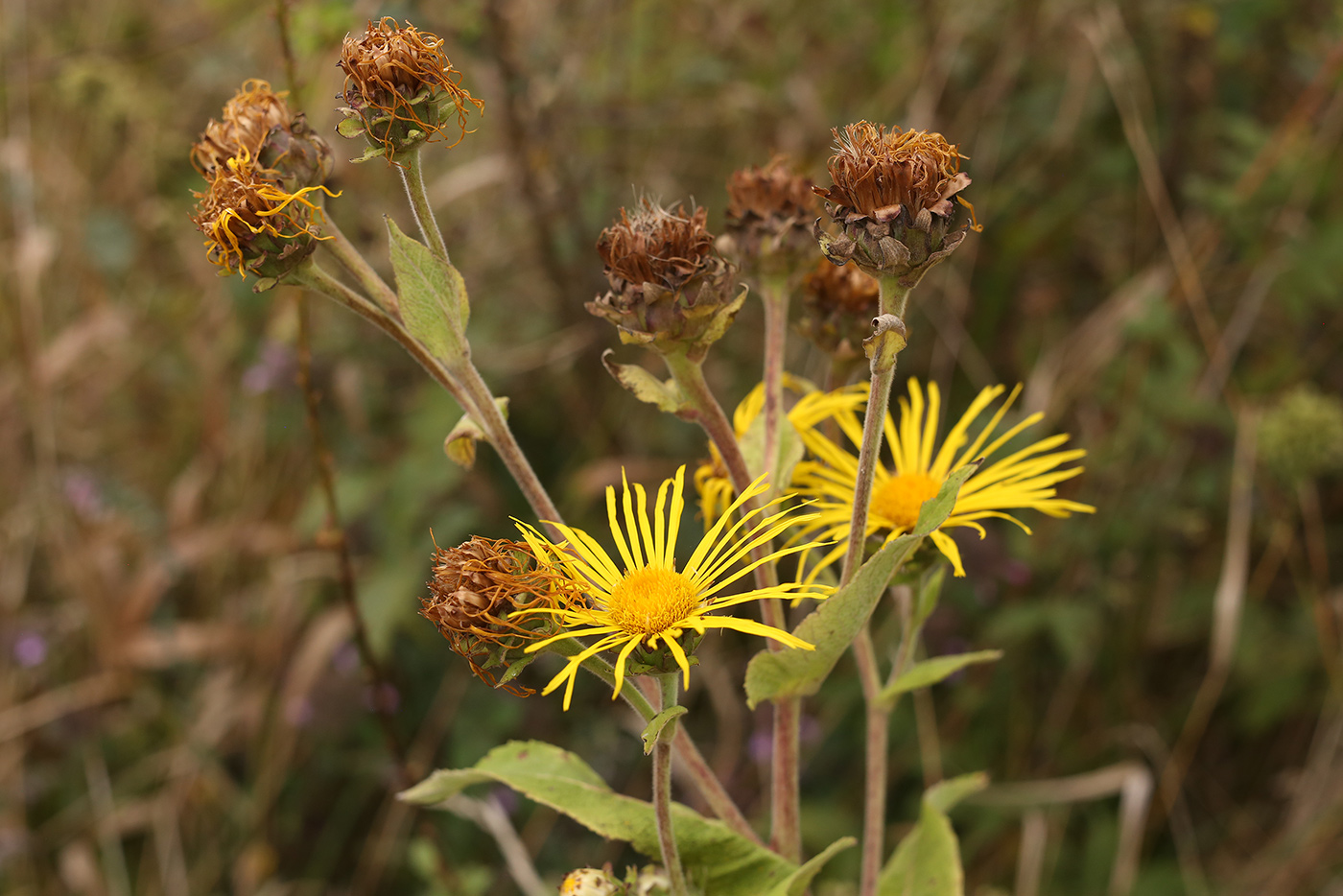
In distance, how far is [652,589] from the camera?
125 cm

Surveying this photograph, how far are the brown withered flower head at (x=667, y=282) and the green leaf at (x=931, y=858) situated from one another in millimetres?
798

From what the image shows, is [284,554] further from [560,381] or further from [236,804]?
[560,381]

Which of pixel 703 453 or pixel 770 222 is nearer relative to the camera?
pixel 770 222

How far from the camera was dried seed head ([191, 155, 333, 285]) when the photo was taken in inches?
50.8

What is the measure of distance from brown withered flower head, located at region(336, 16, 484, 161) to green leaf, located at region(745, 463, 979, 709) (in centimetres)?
71

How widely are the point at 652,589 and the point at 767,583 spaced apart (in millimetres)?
161

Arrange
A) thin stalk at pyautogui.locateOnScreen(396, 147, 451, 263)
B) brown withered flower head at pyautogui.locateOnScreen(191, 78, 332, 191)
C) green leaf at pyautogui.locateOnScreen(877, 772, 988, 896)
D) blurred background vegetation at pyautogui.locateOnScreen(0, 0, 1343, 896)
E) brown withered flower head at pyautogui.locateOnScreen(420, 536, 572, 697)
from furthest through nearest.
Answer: blurred background vegetation at pyautogui.locateOnScreen(0, 0, 1343, 896) < green leaf at pyautogui.locateOnScreen(877, 772, 988, 896) < brown withered flower head at pyautogui.locateOnScreen(191, 78, 332, 191) < thin stalk at pyautogui.locateOnScreen(396, 147, 451, 263) < brown withered flower head at pyautogui.locateOnScreen(420, 536, 572, 697)

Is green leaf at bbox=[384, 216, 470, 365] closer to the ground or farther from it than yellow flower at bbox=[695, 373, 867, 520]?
farther from it

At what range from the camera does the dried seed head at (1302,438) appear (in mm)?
2725

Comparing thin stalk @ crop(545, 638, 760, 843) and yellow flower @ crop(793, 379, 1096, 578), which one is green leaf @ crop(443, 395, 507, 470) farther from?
yellow flower @ crop(793, 379, 1096, 578)

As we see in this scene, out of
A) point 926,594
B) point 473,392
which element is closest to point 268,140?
point 473,392

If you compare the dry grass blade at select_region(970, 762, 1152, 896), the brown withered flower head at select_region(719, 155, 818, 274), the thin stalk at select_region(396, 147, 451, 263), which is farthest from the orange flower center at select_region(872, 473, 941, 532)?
the dry grass blade at select_region(970, 762, 1152, 896)

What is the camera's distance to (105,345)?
14.0ft

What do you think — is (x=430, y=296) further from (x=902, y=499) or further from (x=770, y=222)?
(x=902, y=499)
